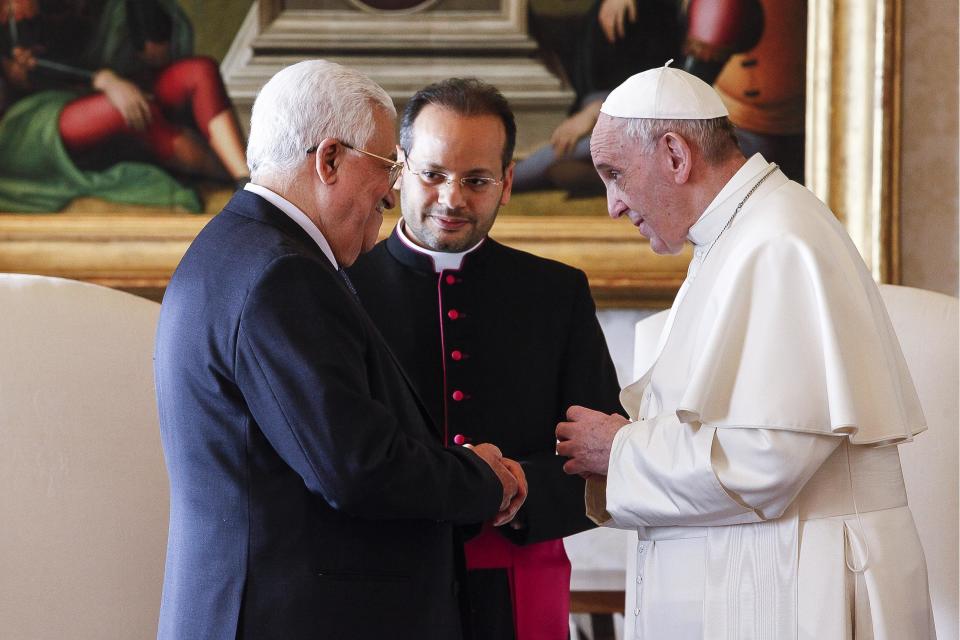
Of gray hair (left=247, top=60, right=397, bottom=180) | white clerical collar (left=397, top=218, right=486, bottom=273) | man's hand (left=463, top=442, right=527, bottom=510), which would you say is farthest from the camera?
white clerical collar (left=397, top=218, right=486, bottom=273)

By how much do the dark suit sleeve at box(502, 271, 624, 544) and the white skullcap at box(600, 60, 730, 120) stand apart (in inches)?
17.7

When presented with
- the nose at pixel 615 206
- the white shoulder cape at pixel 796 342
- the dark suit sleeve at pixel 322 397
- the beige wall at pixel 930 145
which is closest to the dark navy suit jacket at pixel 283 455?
the dark suit sleeve at pixel 322 397

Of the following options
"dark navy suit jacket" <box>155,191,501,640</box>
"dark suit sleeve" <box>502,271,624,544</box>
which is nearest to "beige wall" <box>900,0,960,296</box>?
"dark suit sleeve" <box>502,271,624,544</box>

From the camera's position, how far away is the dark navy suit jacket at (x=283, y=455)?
5.21 feet

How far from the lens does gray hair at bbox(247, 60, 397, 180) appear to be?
175 centimetres

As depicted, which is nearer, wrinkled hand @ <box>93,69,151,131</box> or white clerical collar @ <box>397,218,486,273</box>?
white clerical collar @ <box>397,218,486,273</box>

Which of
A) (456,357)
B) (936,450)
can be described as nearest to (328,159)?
(456,357)

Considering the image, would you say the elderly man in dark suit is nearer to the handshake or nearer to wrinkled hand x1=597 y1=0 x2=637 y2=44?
the handshake

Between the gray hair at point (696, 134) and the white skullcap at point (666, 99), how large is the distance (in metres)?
0.01

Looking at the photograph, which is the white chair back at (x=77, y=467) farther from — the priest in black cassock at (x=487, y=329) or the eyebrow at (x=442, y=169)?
the eyebrow at (x=442, y=169)

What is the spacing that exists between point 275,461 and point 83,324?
3.40 feet

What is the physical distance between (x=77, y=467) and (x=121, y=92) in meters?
1.38

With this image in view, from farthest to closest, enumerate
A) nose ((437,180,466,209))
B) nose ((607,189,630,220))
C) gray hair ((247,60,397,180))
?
nose ((437,180,466,209)) → nose ((607,189,630,220)) → gray hair ((247,60,397,180))

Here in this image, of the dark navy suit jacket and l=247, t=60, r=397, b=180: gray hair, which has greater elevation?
l=247, t=60, r=397, b=180: gray hair
